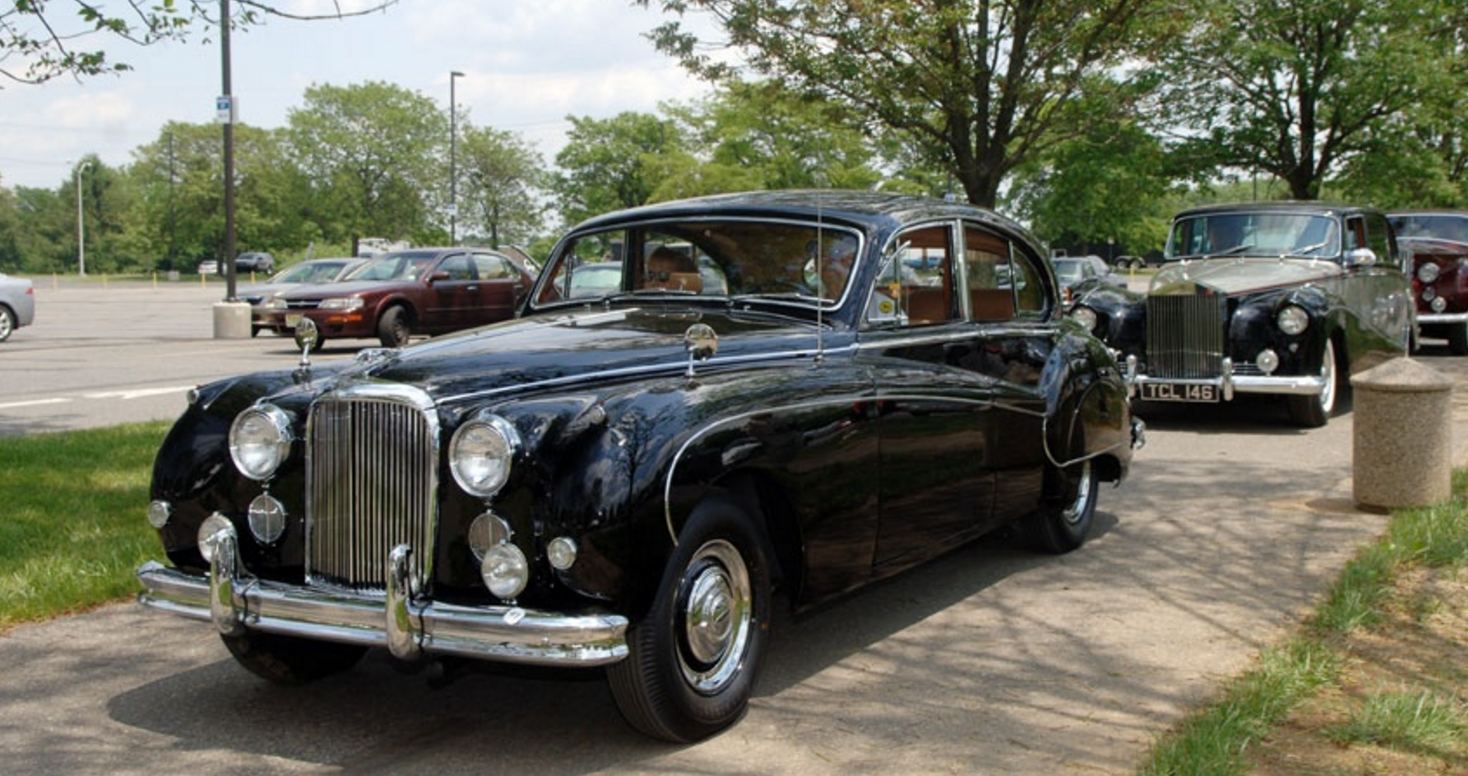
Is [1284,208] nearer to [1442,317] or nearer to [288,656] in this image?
[1442,317]

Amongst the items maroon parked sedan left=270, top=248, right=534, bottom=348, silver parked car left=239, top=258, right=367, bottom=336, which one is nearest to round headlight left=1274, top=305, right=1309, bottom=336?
maroon parked sedan left=270, top=248, right=534, bottom=348

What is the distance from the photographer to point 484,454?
152 inches

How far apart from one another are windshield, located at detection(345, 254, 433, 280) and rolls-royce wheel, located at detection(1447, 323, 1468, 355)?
14.5m

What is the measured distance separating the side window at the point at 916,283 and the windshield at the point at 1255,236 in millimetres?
7379

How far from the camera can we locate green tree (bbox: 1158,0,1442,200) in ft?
77.0

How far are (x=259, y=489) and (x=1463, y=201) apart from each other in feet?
96.6

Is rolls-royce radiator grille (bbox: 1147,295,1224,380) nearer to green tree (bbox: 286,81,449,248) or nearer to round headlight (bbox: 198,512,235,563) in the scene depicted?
round headlight (bbox: 198,512,235,563)

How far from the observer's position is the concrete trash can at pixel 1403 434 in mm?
7508

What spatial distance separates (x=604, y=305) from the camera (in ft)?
19.2

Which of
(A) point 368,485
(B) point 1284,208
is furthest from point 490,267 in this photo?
(A) point 368,485

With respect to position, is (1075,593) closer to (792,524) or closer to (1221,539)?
(1221,539)

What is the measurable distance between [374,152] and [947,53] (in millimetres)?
69675

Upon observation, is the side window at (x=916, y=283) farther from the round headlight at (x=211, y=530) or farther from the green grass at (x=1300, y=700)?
the round headlight at (x=211, y=530)

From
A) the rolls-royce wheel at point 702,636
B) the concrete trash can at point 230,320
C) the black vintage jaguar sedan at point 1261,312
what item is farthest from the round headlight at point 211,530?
the concrete trash can at point 230,320
